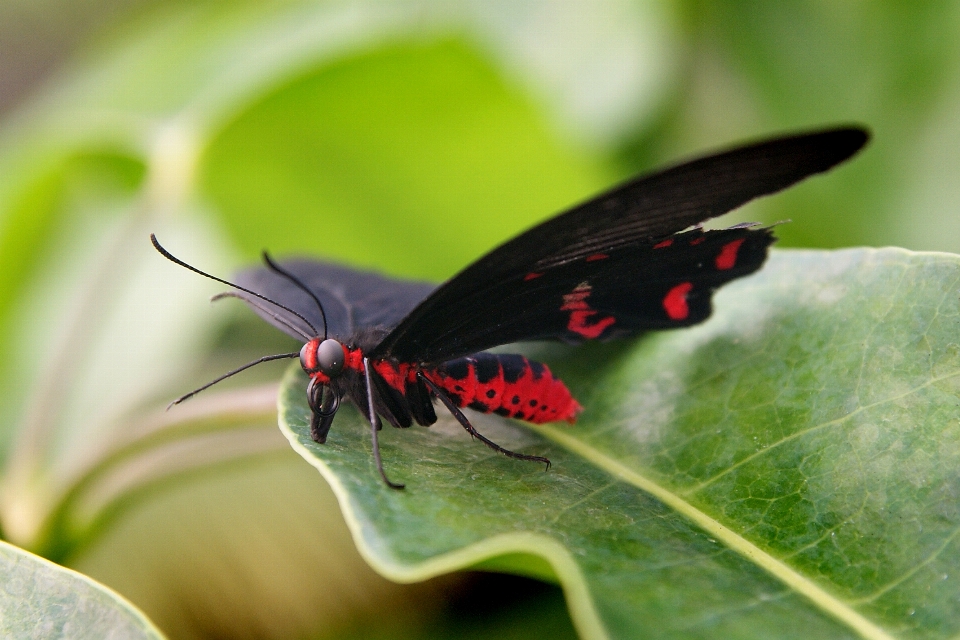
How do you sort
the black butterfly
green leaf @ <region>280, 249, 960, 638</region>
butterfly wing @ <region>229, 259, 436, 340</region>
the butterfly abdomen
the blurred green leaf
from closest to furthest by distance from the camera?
green leaf @ <region>280, 249, 960, 638</region>, the black butterfly, the butterfly abdomen, butterfly wing @ <region>229, 259, 436, 340</region>, the blurred green leaf

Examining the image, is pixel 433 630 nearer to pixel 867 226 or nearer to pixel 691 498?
pixel 691 498

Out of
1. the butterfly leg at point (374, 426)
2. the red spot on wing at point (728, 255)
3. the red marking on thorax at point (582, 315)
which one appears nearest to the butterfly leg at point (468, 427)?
the butterfly leg at point (374, 426)

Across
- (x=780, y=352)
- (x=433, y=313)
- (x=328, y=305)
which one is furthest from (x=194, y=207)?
(x=780, y=352)

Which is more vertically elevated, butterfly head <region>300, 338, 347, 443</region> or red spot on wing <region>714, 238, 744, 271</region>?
red spot on wing <region>714, 238, 744, 271</region>

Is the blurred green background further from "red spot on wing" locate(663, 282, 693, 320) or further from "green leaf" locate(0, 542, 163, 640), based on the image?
"red spot on wing" locate(663, 282, 693, 320)

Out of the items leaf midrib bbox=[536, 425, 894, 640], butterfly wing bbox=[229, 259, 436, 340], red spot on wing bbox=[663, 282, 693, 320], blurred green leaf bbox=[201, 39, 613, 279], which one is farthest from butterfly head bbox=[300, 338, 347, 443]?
blurred green leaf bbox=[201, 39, 613, 279]

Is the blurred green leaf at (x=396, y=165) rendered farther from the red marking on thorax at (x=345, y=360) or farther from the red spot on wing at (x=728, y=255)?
the red spot on wing at (x=728, y=255)
